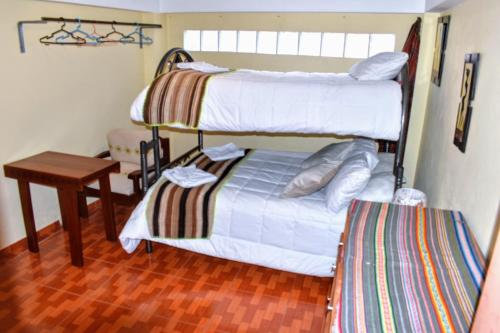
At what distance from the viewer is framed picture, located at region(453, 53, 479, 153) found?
202 centimetres

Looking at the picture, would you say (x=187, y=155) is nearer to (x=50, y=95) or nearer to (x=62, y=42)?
(x=50, y=95)

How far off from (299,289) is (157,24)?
3212mm

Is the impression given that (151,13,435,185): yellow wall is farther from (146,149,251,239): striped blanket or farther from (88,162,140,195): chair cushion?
(146,149,251,239): striped blanket

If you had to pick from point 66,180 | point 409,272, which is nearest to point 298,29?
point 66,180

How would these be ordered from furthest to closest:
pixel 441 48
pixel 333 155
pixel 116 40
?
1. pixel 116 40
2. pixel 441 48
3. pixel 333 155

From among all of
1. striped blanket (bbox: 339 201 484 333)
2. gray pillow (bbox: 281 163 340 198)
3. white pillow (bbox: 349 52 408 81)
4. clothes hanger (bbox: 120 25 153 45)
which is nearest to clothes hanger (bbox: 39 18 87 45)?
clothes hanger (bbox: 120 25 153 45)

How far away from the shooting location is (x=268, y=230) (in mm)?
2721

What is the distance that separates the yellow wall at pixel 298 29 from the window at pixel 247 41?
67 mm

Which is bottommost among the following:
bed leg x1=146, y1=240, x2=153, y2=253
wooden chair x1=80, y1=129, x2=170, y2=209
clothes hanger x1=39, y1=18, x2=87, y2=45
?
bed leg x1=146, y1=240, x2=153, y2=253

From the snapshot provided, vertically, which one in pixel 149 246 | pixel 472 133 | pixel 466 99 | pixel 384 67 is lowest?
pixel 149 246

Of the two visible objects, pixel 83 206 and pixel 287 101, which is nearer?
pixel 287 101

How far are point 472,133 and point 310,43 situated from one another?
95.1 inches

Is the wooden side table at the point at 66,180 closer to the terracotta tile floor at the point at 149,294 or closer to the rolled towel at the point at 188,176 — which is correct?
the terracotta tile floor at the point at 149,294

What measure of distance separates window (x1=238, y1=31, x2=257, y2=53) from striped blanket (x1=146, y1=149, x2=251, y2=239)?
197 centimetres
